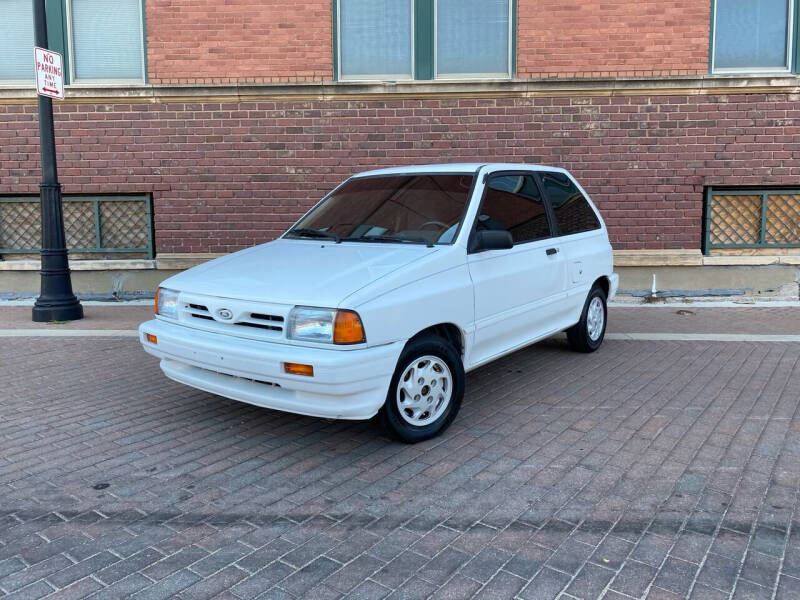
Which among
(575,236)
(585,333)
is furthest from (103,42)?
(585,333)

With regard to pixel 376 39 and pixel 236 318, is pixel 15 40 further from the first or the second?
pixel 236 318

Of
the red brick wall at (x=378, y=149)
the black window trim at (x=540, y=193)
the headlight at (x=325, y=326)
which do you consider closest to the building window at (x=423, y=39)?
the red brick wall at (x=378, y=149)

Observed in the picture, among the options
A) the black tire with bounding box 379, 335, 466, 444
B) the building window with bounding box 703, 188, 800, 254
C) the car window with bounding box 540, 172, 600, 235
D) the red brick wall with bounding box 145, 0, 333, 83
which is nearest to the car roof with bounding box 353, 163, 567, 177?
the car window with bounding box 540, 172, 600, 235

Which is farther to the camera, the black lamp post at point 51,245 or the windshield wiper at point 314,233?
the black lamp post at point 51,245

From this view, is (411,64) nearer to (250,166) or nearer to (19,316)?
(250,166)

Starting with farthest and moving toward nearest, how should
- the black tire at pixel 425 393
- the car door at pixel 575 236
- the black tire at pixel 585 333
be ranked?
1. the black tire at pixel 585 333
2. the car door at pixel 575 236
3. the black tire at pixel 425 393

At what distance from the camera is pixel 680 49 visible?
373 inches

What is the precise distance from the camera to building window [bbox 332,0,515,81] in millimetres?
9789

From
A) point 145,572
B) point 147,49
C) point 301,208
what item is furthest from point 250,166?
point 145,572

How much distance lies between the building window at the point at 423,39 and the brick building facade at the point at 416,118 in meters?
Result: 0.08

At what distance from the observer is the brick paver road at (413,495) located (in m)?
2.81

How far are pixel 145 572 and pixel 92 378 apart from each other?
3.43 meters

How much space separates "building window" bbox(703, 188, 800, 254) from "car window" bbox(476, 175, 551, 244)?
17.1 ft

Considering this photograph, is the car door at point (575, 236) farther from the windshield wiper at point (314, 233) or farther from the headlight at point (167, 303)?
the headlight at point (167, 303)
